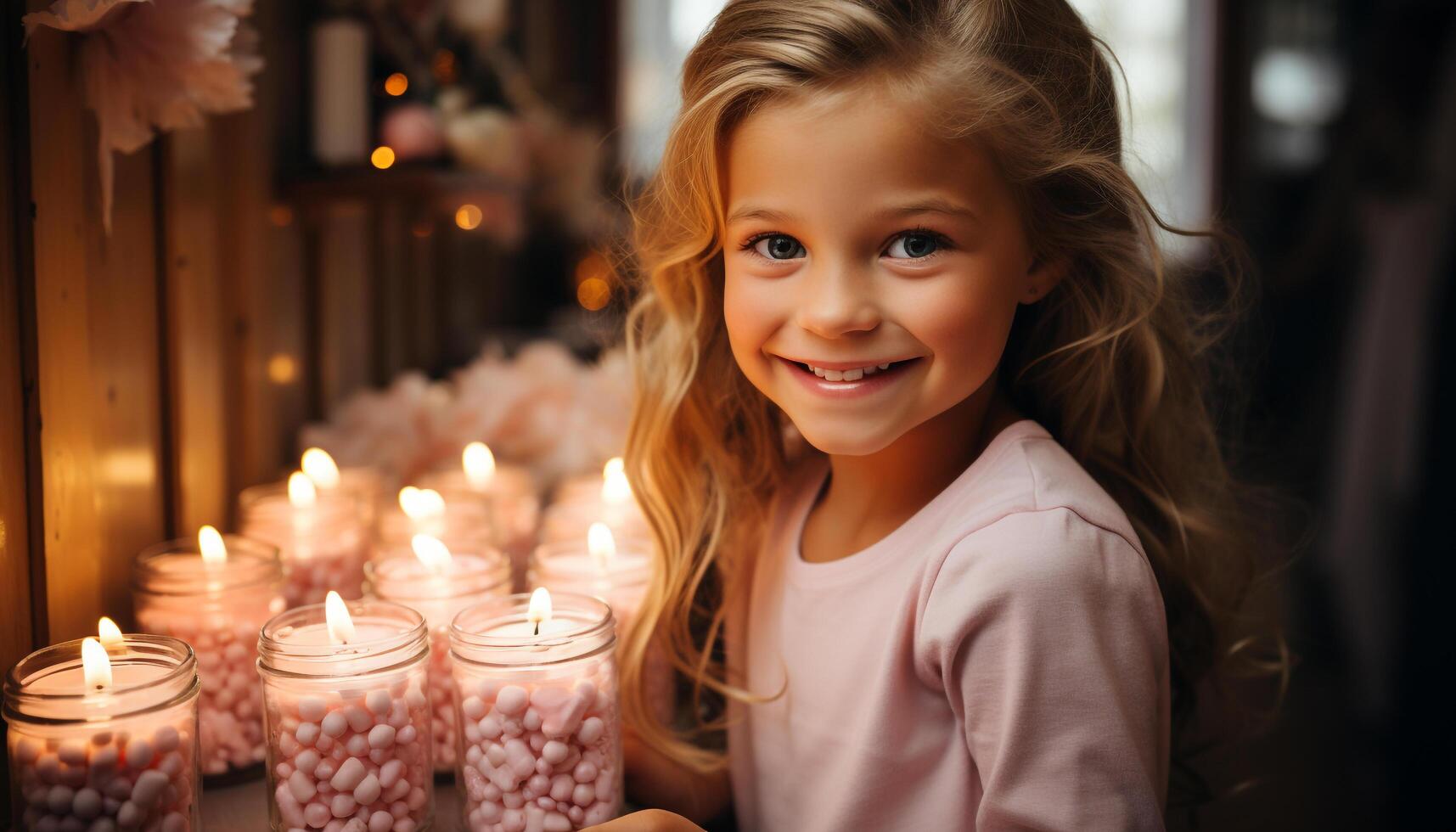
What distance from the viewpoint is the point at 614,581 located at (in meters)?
1.03

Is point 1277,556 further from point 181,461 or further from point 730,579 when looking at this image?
point 181,461

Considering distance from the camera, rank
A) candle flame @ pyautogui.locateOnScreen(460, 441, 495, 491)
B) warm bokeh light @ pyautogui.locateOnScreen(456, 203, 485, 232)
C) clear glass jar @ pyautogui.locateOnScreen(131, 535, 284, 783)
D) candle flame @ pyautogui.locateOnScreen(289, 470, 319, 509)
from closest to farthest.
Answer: clear glass jar @ pyautogui.locateOnScreen(131, 535, 284, 783)
candle flame @ pyautogui.locateOnScreen(289, 470, 319, 509)
candle flame @ pyautogui.locateOnScreen(460, 441, 495, 491)
warm bokeh light @ pyautogui.locateOnScreen(456, 203, 485, 232)

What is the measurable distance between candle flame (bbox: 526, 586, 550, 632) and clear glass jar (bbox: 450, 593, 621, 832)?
0.02 m

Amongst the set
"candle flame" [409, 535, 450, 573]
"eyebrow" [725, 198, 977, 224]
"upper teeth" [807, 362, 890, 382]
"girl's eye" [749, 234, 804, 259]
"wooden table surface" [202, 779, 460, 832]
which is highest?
"eyebrow" [725, 198, 977, 224]

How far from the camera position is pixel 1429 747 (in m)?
2.26

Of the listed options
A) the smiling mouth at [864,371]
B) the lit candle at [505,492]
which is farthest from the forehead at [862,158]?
the lit candle at [505,492]

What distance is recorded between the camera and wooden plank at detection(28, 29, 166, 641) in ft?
2.98

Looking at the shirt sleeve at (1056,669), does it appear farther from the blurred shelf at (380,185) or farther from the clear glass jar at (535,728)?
the blurred shelf at (380,185)

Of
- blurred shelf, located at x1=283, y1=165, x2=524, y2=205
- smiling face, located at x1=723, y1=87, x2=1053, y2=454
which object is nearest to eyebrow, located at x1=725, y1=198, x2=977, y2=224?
smiling face, located at x1=723, y1=87, x2=1053, y2=454

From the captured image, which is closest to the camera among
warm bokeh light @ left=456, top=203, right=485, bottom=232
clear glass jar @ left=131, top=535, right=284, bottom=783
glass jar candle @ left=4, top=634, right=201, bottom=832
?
glass jar candle @ left=4, top=634, right=201, bottom=832

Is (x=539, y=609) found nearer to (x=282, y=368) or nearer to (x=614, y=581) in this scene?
(x=614, y=581)

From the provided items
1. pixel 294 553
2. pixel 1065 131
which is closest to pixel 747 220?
pixel 1065 131

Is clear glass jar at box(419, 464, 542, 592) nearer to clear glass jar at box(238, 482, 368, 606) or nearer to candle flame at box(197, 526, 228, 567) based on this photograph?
clear glass jar at box(238, 482, 368, 606)

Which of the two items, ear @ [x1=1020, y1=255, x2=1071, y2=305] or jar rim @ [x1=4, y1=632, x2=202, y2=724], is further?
ear @ [x1=1020, y1=255, x2=1071, y2=305]
